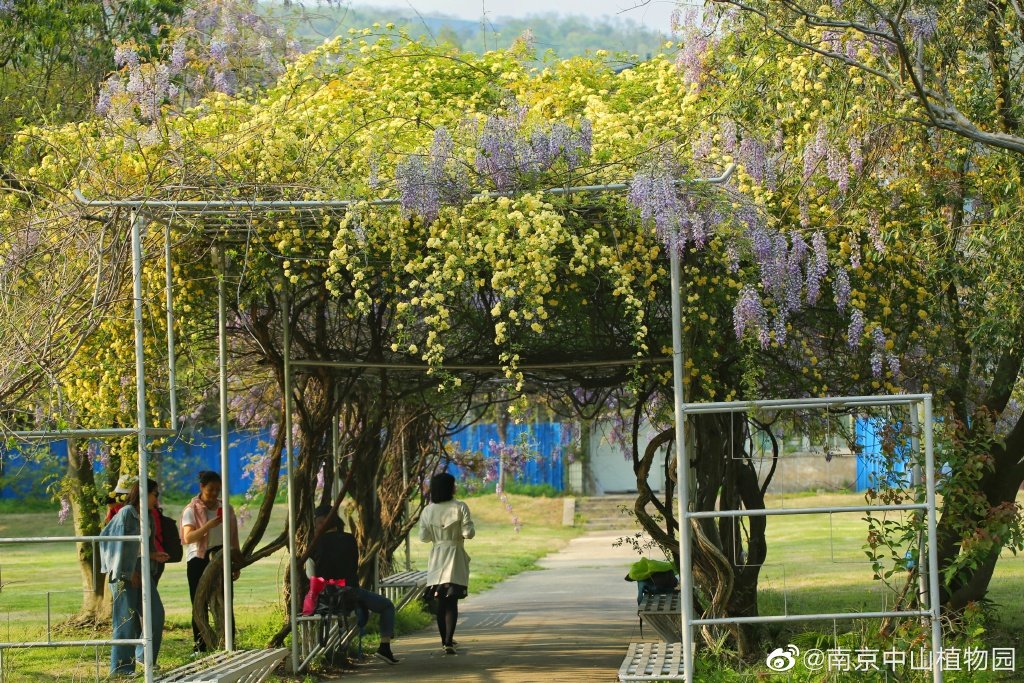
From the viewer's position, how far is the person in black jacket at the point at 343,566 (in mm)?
8938

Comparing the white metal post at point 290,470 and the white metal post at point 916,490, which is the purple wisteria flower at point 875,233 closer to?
the white metal post at point 916,490

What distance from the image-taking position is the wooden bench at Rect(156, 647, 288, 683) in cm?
667

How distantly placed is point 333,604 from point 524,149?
3.75 metres

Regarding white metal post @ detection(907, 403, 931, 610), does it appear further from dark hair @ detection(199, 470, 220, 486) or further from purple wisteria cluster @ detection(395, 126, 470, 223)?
dark hair @ detection(199, 470, 220, 486)

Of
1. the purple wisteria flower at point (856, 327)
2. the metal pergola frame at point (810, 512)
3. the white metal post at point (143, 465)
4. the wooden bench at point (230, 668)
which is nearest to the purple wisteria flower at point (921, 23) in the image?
the purple wisteria flower at point (856, 327)

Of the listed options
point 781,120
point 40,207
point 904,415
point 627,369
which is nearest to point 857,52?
point 781,120

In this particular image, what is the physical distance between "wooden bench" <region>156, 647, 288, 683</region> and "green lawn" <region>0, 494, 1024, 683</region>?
1.55 meters

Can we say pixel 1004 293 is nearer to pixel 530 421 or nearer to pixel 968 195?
pixel 968 195

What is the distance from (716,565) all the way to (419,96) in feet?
11.2

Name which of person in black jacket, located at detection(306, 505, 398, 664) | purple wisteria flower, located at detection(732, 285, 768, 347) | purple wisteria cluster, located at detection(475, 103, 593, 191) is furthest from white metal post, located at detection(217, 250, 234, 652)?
purple wisteria flower, located at detection(732, 285, 768, 347)

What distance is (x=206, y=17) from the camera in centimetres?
1123

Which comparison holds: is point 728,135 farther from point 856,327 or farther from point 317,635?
point 317,635

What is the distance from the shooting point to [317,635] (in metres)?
8.89

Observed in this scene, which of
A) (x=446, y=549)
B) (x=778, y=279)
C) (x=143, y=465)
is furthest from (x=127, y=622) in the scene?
(x=778, y=279)
